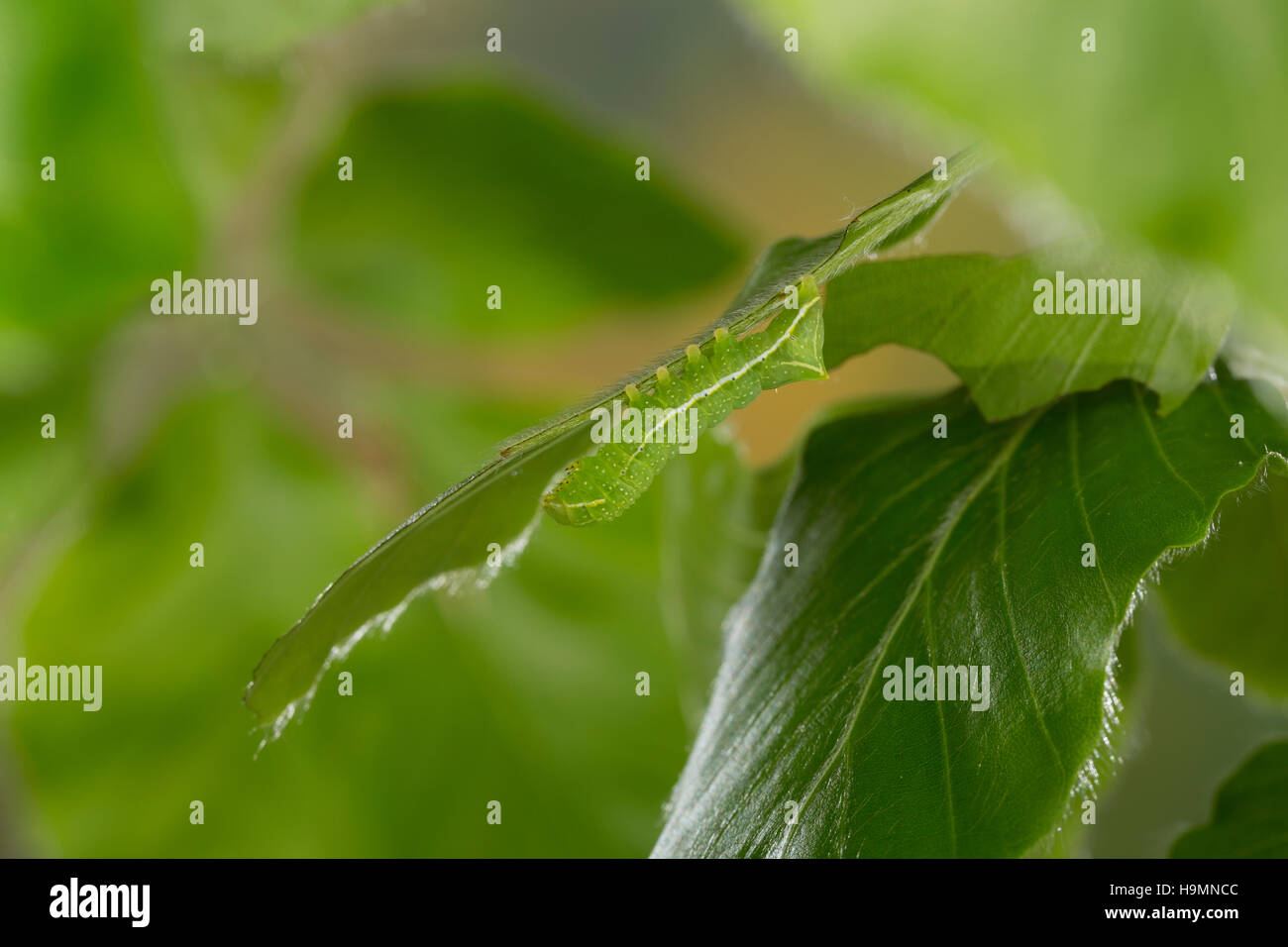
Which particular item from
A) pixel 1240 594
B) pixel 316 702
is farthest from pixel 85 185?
pixel 1240 594

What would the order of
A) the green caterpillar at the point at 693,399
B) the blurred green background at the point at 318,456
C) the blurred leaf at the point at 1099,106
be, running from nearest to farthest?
the blurred leaf at the point at 1099,106
the green caterpillar at the point at 693,399
the blurred green background at the point at 318,456

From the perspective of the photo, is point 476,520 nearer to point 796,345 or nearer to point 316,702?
point 796,345

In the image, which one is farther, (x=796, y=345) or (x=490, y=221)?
(x=490, y=221)

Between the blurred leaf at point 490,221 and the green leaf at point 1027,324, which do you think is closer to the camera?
the green leaf at point 1027,324

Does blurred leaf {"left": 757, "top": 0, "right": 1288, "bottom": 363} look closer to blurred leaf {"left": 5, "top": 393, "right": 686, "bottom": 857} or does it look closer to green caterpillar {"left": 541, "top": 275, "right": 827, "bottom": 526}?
green caterpillar {"left": 541, "top": 275, "right": 827, "bottom": 526}

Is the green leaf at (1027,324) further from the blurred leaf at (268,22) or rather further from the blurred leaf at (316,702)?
the blurred leaf at (316,702)

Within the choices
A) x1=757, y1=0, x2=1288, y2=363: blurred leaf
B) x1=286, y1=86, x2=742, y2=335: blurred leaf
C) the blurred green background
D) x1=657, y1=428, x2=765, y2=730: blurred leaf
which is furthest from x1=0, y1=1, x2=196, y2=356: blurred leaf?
x1=757, y1=0, x2=1288, y2=363: blurred leaf

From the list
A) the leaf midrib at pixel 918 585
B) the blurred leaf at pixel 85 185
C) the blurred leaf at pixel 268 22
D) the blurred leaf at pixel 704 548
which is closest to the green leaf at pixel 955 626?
the leaf midrib at pixel 918 585
